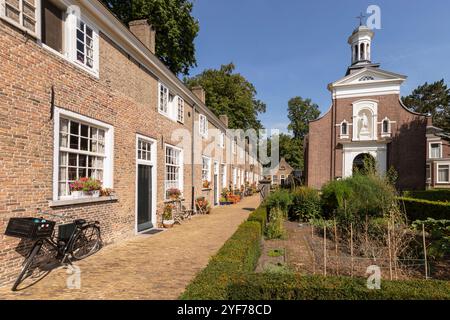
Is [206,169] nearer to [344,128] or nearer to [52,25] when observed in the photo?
[52,25]

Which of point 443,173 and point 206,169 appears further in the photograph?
point 443,173

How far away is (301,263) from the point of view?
6.12 meters

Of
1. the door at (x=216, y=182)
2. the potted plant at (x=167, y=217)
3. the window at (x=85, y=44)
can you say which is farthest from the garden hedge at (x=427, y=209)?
the window at (x=85, y=44)

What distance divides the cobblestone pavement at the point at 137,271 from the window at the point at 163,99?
540cm

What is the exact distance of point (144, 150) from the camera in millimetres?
9734

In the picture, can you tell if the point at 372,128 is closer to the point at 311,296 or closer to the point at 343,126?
the point at 343,126

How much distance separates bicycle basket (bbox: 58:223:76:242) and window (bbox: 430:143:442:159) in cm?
3738

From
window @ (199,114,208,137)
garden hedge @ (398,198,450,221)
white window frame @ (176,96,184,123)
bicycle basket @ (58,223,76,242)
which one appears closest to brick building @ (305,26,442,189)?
garden hedge @ (398,198,450,221)

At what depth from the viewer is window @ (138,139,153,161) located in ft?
30.8

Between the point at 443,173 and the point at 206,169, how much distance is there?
26.2m

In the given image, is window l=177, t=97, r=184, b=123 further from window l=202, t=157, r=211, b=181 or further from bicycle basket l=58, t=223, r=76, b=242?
bicycle basket l=58, t=223, r=76, b=242

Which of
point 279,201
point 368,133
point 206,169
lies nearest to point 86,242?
point 279,201

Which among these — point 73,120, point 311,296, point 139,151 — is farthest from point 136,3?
point 311,296

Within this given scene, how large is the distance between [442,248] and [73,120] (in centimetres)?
826
